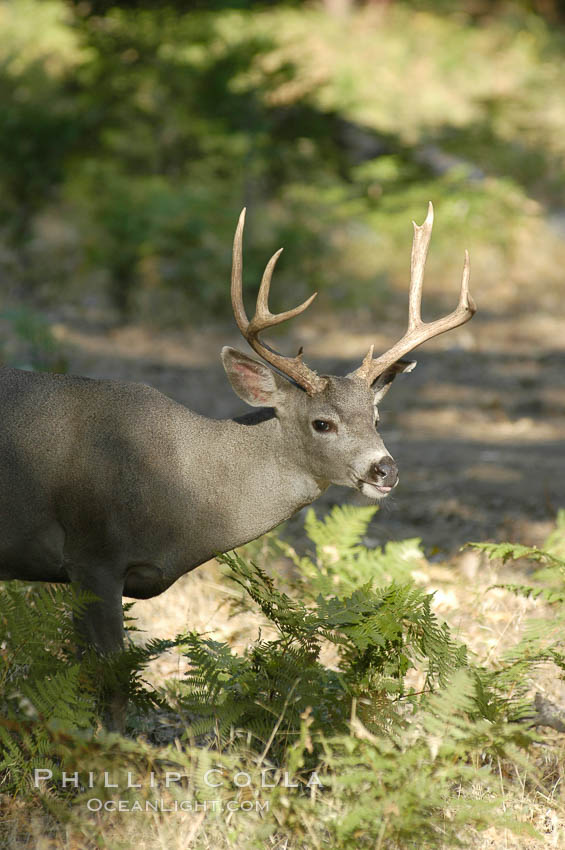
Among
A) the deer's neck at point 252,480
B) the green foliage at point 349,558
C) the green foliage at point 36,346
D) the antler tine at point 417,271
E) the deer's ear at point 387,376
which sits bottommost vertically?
the green foliage at point 36,346

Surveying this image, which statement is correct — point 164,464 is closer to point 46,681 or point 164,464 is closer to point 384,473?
point 384,473

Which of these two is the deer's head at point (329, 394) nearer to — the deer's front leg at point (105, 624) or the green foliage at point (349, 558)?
the green foliage at point (349, 558)

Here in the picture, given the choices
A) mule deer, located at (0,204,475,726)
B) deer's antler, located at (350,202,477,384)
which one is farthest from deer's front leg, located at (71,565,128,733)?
deer's antler, located at (350,202,477,384)

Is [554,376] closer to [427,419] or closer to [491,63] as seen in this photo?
[427,419]

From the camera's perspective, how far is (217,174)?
47.0 feet

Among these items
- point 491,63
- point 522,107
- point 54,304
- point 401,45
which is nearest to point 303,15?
point 401,45

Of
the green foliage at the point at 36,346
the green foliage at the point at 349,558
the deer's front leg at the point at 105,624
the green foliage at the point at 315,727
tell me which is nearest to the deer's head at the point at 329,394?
the green foliage at the point at 315,727

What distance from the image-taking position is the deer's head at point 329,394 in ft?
14.3

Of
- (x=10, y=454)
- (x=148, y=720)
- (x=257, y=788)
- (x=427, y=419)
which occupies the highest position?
(x=10, y=454)

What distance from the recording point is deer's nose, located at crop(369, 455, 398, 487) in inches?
168

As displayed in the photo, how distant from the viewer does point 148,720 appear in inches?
Result: 183

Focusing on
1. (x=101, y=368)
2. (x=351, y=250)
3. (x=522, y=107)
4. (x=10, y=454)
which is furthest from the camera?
(x=522, y=107)

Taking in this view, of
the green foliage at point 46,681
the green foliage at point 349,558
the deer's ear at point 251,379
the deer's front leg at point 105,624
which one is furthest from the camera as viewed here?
the green foliage at point 349,558

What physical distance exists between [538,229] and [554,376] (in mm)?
3890
